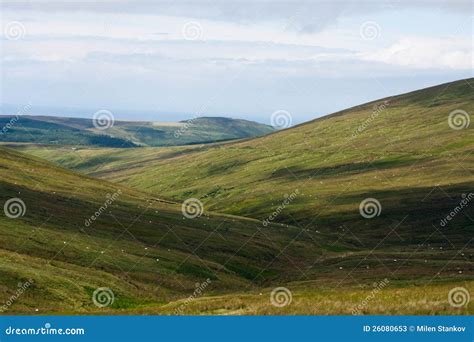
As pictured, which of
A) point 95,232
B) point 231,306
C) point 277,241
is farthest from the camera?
point 277,241

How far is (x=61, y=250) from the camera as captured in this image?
73875 millimetres

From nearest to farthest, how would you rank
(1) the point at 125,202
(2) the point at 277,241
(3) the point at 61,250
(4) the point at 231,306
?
(4) the point at 231,306, (3) the point at 61,250, (2) the point at 277,241, (1) the point at 125,202

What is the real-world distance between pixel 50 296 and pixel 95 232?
99.7ft

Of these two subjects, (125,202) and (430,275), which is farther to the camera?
(125,202)

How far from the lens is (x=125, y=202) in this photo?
117750 millimetres

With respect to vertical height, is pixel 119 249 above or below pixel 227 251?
above

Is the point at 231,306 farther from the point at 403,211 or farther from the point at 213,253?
the point at 403,211

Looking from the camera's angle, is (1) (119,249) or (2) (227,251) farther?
(2) (227,251)

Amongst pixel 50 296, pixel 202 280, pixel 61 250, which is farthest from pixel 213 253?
pixel 50 296

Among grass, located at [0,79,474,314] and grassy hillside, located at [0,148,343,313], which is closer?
grass, located at [0,79,474,314]

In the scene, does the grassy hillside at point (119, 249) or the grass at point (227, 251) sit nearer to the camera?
the grass at point (227, 251)

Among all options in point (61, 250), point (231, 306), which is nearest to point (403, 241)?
point (61, 250)

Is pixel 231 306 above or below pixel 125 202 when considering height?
below

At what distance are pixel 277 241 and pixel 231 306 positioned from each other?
210ft
